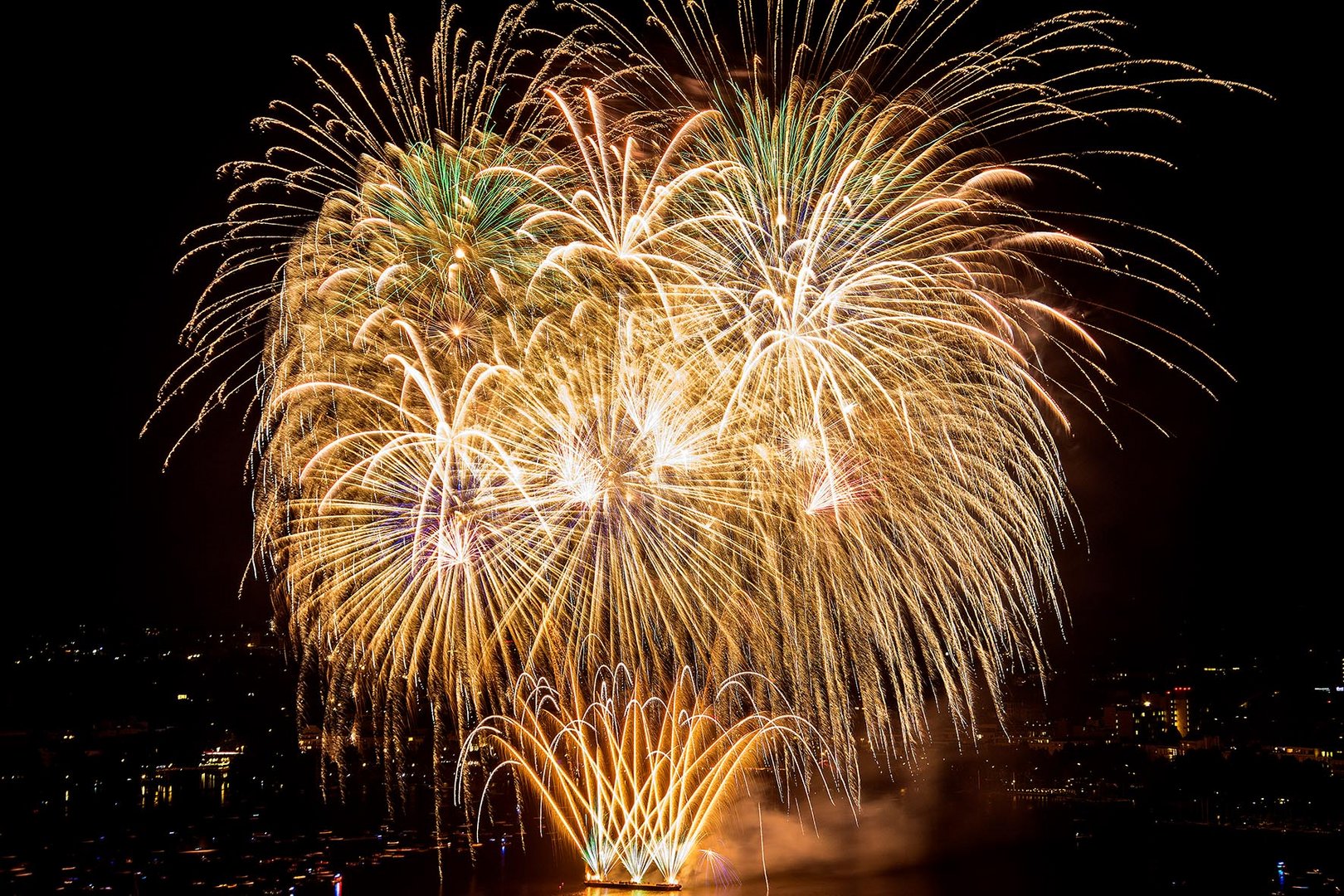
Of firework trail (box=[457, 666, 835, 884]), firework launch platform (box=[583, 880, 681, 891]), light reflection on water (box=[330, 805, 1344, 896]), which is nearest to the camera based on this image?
firework trail (box=[457, 666, 835, 884])

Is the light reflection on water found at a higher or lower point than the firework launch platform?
lower

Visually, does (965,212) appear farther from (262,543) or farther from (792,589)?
(262,543)

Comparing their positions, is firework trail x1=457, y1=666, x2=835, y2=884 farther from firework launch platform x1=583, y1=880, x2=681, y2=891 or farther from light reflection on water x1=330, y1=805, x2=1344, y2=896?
light reflection on water x1=330, y1=805, x2=1344, y2=896

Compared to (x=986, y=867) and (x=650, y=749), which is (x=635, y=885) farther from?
(x=986, y=867)

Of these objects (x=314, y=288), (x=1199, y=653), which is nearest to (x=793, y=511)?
(x=314, y=288)

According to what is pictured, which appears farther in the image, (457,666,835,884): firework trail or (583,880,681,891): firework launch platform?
(583,880,681,891): firework launch platform

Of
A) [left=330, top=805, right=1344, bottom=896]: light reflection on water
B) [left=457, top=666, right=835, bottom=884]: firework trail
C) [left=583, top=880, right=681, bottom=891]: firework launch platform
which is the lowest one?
[left=330, top=805, right=1344, bottom=896]: light reflection on water

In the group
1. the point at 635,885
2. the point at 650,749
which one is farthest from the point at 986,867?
the point at 650,749

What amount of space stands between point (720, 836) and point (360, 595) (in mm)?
21502

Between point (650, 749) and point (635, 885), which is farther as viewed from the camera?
point (635, 885)

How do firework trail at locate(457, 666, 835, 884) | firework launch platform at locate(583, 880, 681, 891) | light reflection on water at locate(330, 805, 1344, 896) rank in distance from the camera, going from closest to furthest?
firework trail at locate(457, 666, 835, 884), firework launch platform at locate(583, 880, 681, 891), light reflection on water at locate(330, 805, 1344, 896)

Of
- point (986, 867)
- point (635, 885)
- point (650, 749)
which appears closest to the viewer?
point (650, 749)

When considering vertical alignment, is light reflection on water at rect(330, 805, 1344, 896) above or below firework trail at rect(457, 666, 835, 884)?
below

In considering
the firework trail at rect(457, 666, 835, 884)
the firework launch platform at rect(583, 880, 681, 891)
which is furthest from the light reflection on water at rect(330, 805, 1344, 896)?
the firework trail at rect(457, 666, 835, 884)
